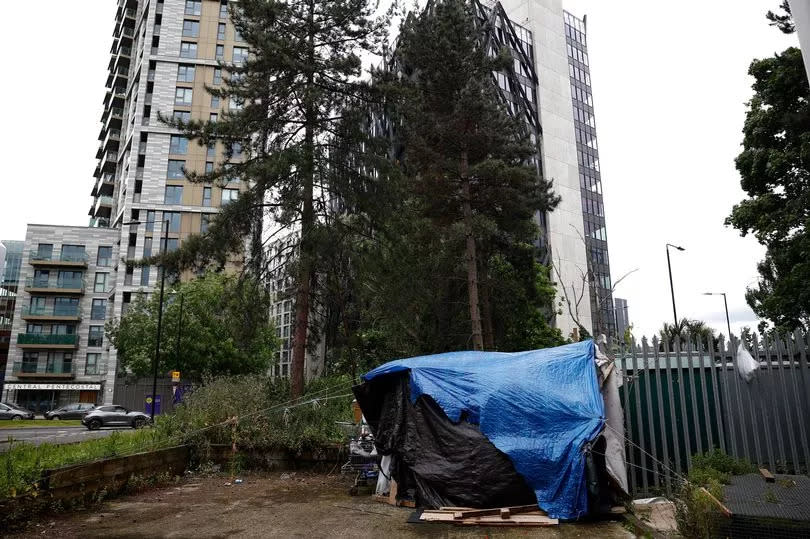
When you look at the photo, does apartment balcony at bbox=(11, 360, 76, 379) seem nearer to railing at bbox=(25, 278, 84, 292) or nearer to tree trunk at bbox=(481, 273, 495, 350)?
railing at bbox=(25, 278, 84, 292)

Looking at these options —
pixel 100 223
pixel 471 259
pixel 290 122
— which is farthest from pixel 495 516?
pixel 100 223

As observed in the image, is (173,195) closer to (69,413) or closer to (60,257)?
(60,257)

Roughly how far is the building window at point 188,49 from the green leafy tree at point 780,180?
53308 millimetres

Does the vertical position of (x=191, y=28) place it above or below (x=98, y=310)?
above

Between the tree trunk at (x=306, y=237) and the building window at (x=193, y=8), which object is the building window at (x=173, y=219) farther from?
the tree trunk at (x=306, y=237)

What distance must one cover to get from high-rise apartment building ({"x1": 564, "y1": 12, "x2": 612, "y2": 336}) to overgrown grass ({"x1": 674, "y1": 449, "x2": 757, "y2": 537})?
5657cm

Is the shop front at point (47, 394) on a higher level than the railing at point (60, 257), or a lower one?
lower

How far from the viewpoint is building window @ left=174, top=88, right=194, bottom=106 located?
183 feet

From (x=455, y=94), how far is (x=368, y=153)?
4575mm

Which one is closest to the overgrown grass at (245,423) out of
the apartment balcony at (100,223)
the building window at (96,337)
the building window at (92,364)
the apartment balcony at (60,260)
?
the building window at (92,364)

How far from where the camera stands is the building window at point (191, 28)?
2255 inches

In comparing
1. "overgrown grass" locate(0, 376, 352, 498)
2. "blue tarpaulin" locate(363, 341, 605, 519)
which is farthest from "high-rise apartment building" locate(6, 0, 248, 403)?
"blue tarpaulin" locate(363, 341, 605, 519)

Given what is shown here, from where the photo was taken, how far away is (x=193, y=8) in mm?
57781

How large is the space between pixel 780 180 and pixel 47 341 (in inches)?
2467
